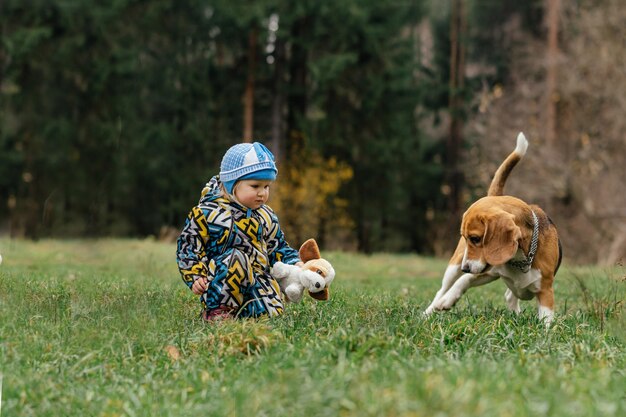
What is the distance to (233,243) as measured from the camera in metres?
6.24

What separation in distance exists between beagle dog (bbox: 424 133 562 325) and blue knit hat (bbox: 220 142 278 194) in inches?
70.7

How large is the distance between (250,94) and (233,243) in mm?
18531

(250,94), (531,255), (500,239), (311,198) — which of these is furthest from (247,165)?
(250,94)

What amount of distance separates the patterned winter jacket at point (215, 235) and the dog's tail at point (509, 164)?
97.8 inches

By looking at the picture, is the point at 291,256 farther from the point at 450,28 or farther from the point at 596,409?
the point at 450,28

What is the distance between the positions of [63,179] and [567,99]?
53.8 ft

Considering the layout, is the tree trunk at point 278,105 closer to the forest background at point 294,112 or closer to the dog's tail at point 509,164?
the forest background at point 294,112

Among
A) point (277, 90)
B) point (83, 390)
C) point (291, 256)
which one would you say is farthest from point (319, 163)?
point (83, 390)

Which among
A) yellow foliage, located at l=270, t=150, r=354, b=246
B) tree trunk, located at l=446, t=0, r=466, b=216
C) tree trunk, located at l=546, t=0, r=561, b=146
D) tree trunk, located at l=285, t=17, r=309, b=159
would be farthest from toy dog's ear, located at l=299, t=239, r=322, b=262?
tree trunk, located at l=446, t=0, r=466, b=216

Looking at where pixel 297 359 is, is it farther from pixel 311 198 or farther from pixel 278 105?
pixel 278 105

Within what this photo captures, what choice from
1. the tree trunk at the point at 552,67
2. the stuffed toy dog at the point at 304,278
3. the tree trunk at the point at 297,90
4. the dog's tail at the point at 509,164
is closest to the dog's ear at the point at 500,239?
the dog's tail at the point at 509,164

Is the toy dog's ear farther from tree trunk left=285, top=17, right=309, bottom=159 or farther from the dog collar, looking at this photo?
tree trunk left=285, top=17, right=309, bottom=159

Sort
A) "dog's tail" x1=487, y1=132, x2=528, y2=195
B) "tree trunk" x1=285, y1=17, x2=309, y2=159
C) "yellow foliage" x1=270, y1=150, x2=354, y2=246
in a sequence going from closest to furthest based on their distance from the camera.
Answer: "dog's tail" x1=487, y1=132, x2=528, y2=195 < "yellow foliage" x1=270, y1=150, x2=354, y2=246 < "tree trunk" x1=285, y1=17, x2=309, y2=159

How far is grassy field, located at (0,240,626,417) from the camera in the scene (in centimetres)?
368
